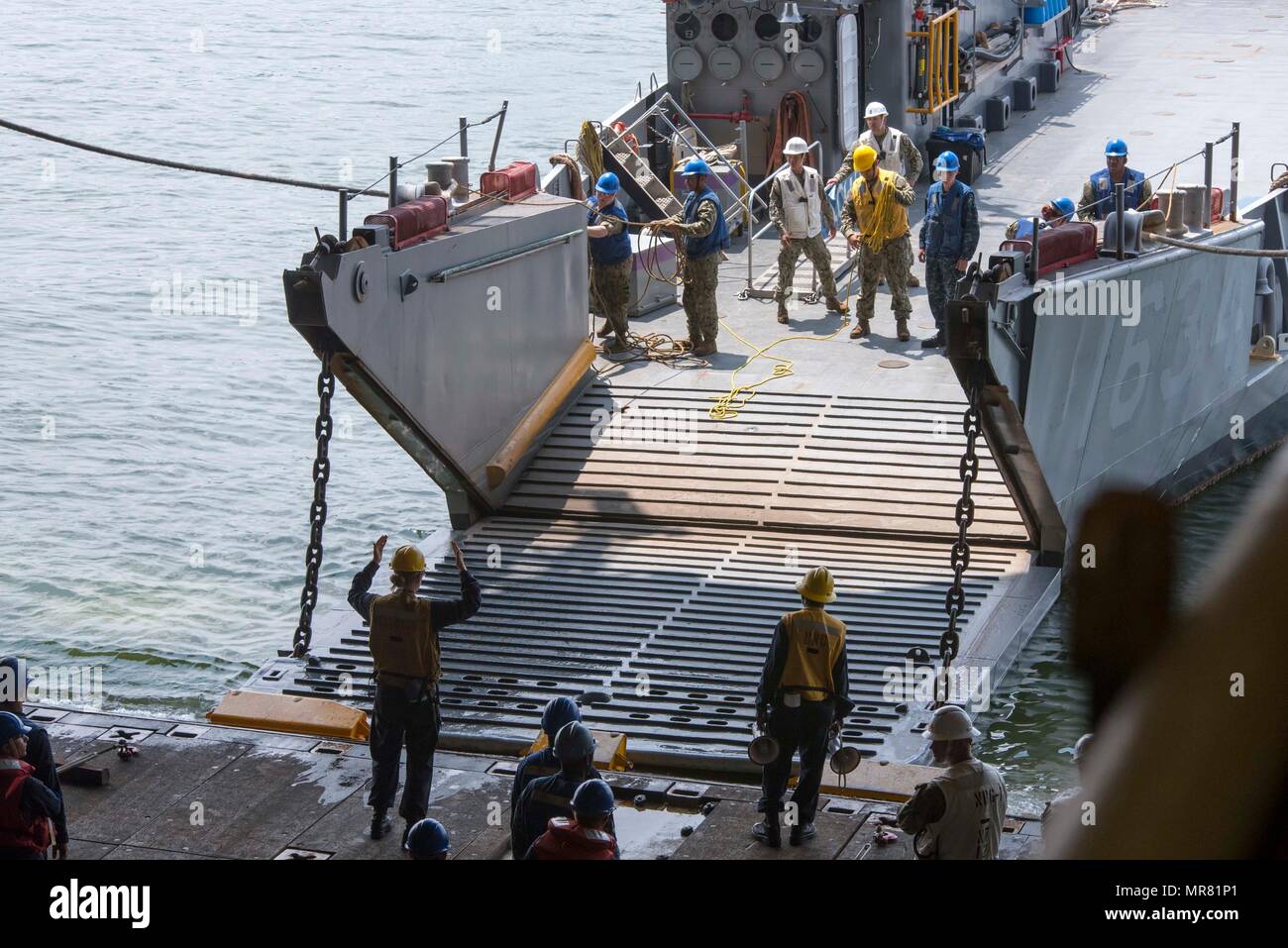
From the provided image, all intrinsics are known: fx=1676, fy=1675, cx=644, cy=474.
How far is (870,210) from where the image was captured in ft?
42.9

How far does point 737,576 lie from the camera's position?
10.9 metres

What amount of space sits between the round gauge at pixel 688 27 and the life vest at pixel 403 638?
1131 cm

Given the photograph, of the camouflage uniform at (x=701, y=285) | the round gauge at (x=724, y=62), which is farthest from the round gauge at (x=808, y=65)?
the camouflage uniform at (x=701, y=285)

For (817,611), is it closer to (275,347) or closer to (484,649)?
(484,649)

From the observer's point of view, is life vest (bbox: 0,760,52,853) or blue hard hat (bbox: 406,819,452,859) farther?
life vest (bbox: 0,760,52,853)

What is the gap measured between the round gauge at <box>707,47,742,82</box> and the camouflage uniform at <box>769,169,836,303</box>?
138 inches

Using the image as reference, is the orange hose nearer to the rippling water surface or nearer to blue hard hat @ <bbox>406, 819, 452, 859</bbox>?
the rippling water surface

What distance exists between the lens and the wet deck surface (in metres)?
7.47

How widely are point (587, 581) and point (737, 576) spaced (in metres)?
1.00

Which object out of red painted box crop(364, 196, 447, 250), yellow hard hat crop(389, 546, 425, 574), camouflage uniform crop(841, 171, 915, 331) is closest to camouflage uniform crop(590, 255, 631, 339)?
camouflage uniform crop(841, 171, 915, 331)

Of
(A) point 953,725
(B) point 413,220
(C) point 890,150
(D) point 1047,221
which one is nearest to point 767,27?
(C) point 890,150

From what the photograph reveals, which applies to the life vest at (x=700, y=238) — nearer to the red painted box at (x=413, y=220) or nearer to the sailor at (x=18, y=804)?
the red painted box at (x=413, y=220)

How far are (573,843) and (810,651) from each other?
1842 millimetres
